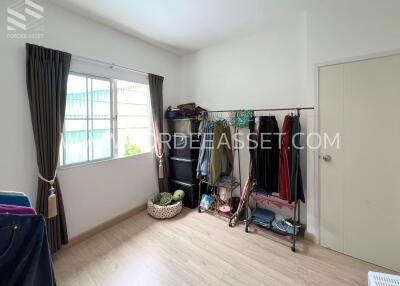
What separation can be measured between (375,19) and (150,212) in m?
3.31

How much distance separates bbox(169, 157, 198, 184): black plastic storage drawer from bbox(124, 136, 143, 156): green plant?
540 millimetres

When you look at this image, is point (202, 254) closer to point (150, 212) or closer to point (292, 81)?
point (150, 212)

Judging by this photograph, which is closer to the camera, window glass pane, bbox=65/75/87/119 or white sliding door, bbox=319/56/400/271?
white sliding door, bbox=319/56/400/271

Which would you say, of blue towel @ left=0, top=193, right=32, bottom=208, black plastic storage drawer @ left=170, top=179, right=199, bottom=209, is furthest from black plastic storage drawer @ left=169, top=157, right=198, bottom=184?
blue towel @ left=0, top=193, right=32, bottom=208

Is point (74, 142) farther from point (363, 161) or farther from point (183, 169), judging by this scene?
point (363, 161)

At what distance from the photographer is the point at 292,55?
2.46 m

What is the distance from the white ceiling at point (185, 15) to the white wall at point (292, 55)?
22cm

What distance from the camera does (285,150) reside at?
2182mm

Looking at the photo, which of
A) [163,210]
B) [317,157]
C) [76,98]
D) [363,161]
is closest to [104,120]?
[76,98]

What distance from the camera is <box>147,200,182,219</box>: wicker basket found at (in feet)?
9.16

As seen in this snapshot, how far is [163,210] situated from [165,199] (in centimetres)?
27

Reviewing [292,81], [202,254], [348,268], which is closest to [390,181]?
[348,268]

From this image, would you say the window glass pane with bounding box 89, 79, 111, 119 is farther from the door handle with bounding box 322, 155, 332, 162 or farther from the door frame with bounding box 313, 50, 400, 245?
the door handle with bounding box 322, 155, 332, 162

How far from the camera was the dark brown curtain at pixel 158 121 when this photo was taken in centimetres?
308
